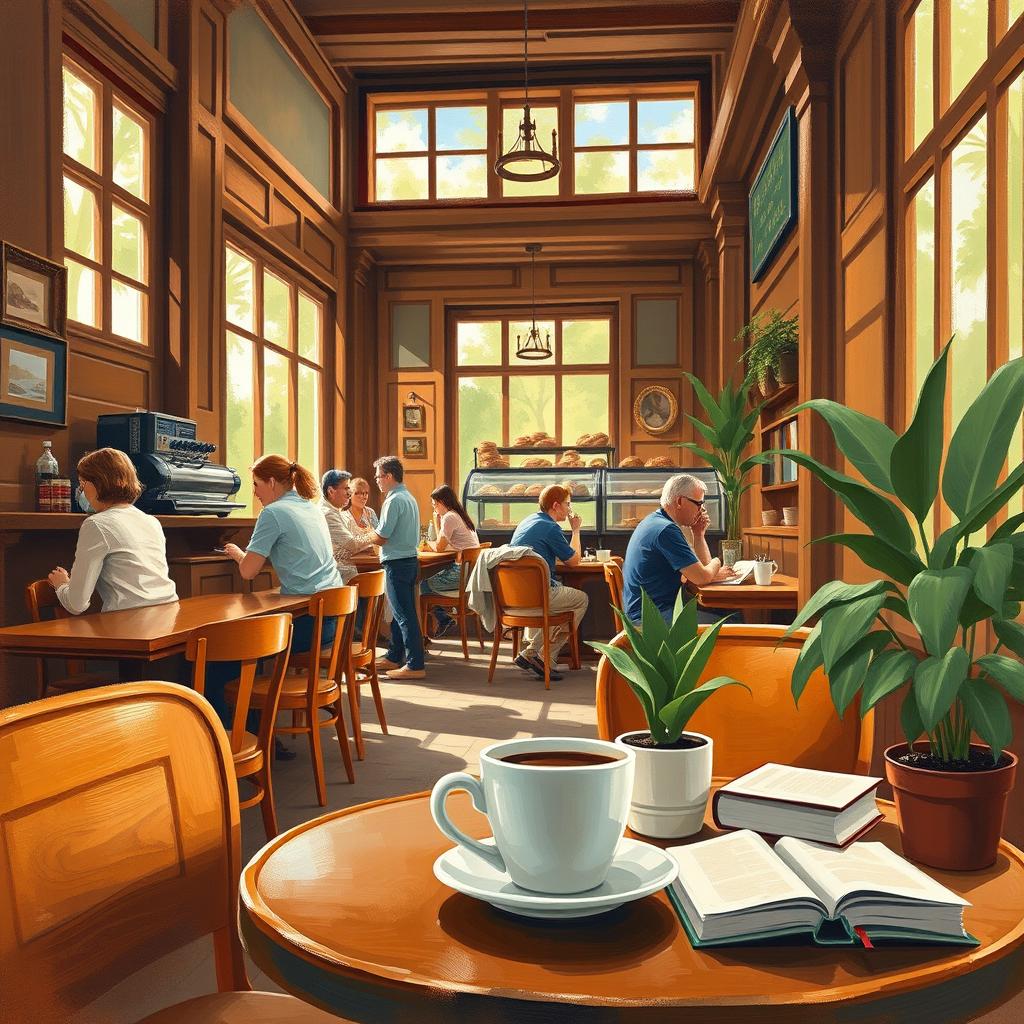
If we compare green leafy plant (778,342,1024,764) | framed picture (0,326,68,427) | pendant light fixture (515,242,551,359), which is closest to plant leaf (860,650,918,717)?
green leafy plant (778,342,1024,764)

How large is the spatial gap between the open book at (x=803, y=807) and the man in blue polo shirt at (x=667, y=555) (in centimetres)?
314

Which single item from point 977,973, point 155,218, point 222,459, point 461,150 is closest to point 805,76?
point 155,218

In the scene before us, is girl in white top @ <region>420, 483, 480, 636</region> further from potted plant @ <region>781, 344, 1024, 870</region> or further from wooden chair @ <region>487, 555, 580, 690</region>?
potted plant @ <region>781, 344, 1024, 870</region>

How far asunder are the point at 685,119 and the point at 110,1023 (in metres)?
9.55

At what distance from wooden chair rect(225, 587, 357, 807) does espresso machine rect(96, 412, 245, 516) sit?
1.47 meters

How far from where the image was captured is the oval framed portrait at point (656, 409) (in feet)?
31.9

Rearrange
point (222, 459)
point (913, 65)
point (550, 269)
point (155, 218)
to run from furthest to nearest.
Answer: point (550, 269) < point (222, 459) < point (155, 218) < point (913, 65)

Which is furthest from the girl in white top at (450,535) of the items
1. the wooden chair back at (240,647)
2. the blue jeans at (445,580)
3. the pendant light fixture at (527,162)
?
the wooden chair back at (240,647)

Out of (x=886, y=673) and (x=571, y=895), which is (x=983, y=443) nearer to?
(x=886, y=673)

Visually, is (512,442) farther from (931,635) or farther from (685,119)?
(931,635)

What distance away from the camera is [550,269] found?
32.6 feet

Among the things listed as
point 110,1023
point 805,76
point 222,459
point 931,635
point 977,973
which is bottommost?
point 110,1023

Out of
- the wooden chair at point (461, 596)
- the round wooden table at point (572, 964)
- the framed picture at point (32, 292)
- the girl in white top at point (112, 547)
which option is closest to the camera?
the round wooden table at point (572, 964)

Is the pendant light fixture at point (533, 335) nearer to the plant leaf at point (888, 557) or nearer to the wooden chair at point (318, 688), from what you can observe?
the wooden chair at point (318, 688)
